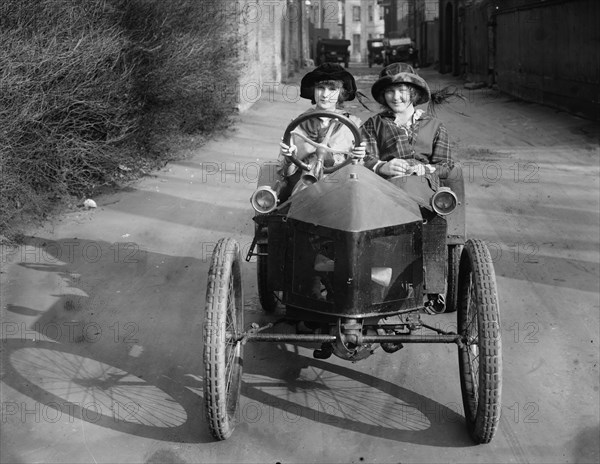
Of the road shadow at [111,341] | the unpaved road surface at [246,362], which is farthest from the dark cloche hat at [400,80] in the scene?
the road shadow at [111,341]

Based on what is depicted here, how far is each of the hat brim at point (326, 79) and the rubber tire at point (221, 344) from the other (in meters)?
1.91

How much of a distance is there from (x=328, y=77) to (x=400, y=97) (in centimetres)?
59

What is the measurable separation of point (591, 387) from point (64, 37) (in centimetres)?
646

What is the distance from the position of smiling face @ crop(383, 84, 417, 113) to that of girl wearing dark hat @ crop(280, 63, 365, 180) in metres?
0.31

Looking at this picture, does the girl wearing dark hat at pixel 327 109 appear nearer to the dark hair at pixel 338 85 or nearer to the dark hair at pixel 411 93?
the dark hair at pixel 338 85

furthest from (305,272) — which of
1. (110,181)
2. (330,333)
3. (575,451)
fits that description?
(110,181)

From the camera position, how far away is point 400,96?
591 centimetres

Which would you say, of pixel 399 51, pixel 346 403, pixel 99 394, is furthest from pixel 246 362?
pixel 399 51

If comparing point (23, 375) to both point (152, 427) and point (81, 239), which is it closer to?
point (152, 427)

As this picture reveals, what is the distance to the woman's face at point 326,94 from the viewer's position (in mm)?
5992

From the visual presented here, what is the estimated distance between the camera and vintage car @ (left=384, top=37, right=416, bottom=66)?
156 feet

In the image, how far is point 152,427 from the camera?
4.79 metres

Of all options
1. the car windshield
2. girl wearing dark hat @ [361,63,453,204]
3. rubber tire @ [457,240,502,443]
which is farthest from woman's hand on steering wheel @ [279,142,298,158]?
the car windshield

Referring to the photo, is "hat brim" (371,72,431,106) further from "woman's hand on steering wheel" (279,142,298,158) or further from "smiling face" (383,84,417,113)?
"woman's hand on steering wheel" (279,142,298,158)
